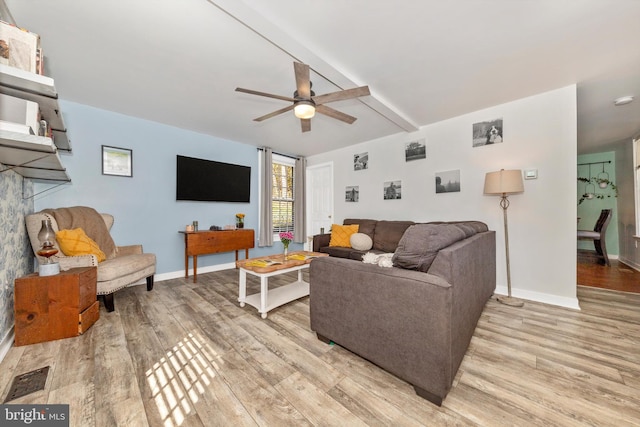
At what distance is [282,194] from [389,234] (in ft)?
8.33

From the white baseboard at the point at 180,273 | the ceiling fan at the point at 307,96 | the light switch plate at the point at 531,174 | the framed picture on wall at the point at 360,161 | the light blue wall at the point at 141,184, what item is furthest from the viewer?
the framed picture on wall at the point at 360,161

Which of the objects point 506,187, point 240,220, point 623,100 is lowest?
point 240,220

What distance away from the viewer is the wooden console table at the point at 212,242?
3.36m

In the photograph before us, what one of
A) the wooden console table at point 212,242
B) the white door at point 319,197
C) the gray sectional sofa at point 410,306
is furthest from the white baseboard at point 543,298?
the wooden console table at point 212,242

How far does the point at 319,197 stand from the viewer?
17.1ft

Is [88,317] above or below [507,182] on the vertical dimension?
below

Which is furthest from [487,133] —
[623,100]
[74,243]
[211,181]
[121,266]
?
[74,243]

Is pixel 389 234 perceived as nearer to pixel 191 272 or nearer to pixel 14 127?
pixel 191 272

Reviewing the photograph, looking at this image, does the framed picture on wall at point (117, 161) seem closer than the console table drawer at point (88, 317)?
No

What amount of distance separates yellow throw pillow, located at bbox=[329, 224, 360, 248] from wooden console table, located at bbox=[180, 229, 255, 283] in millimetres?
1439

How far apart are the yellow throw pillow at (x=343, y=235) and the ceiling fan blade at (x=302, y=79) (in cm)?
238

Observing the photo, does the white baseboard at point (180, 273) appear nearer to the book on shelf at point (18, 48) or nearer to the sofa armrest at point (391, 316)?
the book on shelf at point (18, 48)

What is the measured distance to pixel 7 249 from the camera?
182 centimetres

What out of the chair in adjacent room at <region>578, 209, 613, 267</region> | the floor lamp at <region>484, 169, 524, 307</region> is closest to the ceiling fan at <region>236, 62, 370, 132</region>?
the floor lamp at <region>484, 169, 524, 307</region>
